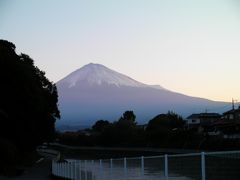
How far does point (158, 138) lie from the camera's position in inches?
4011

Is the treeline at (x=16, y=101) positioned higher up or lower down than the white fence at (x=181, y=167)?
higher up

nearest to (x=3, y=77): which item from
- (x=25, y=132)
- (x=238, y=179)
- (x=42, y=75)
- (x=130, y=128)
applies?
(x=25, y=132)

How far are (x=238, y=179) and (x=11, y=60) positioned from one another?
159 feet

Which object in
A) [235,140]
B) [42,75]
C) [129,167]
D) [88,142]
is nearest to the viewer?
[129,167]

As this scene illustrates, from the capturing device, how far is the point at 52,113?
78.8 metres

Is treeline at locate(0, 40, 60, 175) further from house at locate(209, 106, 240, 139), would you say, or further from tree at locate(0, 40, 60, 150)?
house at locate(209, 106, 240, 139)

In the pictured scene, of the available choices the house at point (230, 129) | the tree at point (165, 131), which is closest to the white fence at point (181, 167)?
the house at point (230, 129)

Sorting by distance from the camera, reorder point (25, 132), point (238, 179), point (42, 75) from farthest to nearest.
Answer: point (42, 75) < point (25, 132) < point (238, 179)

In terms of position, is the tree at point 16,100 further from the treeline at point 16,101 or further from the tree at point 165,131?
the tree at point 165,131

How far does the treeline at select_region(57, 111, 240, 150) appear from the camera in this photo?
76162mm

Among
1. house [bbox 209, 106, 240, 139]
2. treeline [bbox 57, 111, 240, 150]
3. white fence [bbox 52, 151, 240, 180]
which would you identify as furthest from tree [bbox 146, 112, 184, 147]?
white fence [bbox 52, 151, 240, 180]

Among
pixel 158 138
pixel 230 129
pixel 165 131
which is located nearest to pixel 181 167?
pixel 230 129

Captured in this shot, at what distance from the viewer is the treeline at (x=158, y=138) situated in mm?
76162

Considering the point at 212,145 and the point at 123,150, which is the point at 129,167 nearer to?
the point at 212,145
